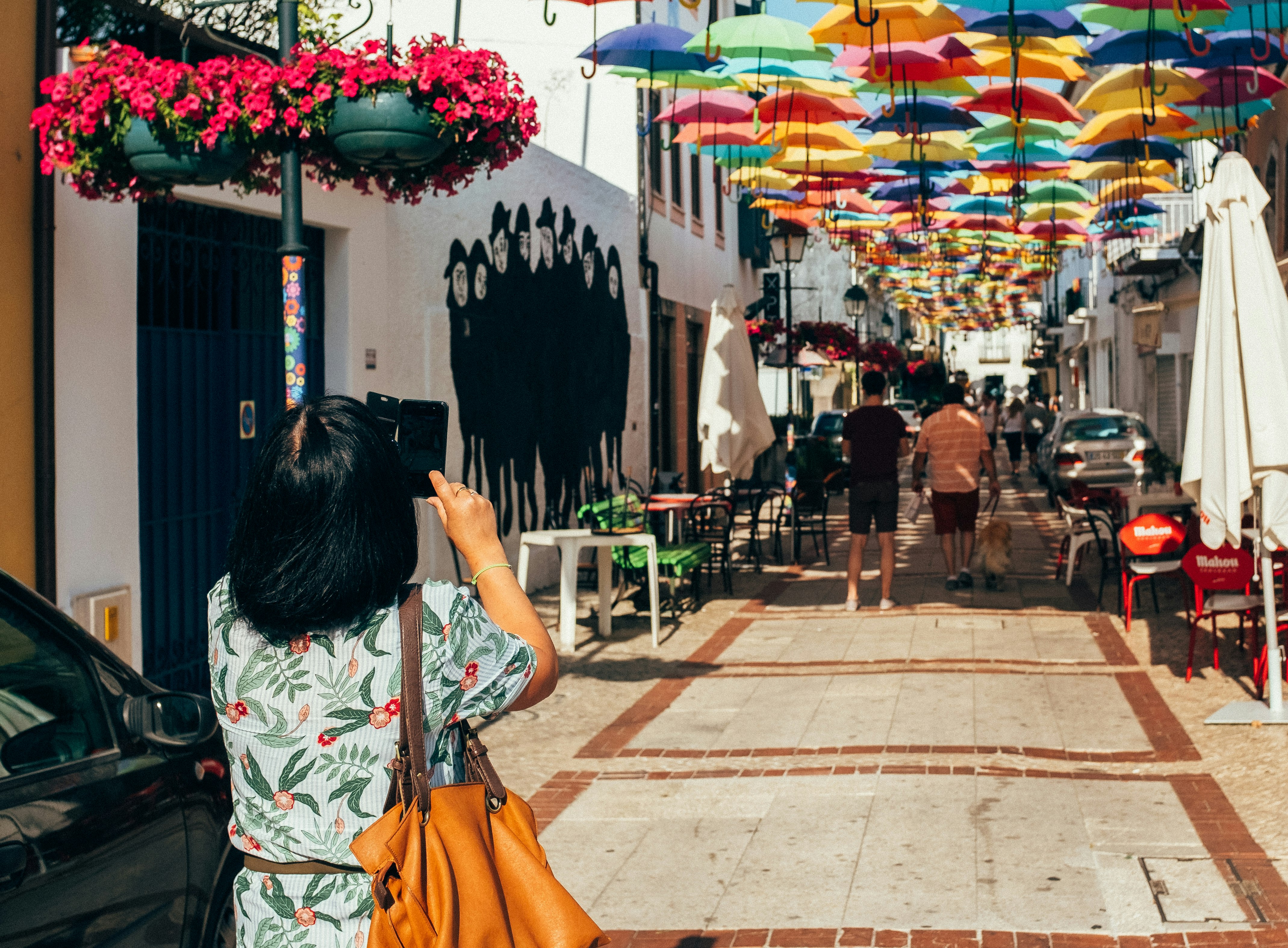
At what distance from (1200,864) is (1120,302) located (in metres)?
34.2

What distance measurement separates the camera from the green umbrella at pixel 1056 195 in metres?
19.9

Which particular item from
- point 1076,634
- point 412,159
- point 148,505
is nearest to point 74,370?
point 148,505

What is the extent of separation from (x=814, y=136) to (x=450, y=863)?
43.3ft

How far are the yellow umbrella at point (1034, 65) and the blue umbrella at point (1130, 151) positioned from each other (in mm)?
2743

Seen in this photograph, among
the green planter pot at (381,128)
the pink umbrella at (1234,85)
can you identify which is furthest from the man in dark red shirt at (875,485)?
the green planter pot at (381,128)

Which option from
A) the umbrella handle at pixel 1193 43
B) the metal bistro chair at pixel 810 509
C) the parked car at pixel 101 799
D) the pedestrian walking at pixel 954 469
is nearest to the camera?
the parked car at pixel 101 799

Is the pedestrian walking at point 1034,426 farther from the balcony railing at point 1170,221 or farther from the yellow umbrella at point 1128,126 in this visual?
the yellow umbrella at point 1128,126

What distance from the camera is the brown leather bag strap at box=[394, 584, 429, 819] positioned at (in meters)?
2.23

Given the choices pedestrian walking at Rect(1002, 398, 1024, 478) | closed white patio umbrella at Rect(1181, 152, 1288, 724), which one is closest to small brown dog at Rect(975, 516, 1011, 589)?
closed white patio umbrella at Rect(1181, 152, 1288, 724)

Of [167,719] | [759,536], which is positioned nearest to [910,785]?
[167,719]

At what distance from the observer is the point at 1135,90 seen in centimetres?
1323

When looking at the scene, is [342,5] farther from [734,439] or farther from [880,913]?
[880,913]

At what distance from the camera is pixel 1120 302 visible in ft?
123

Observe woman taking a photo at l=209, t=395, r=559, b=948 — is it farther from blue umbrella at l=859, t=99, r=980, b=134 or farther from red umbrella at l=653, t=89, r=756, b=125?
blue umbrella at l=859, t=99, r=980, b=134
